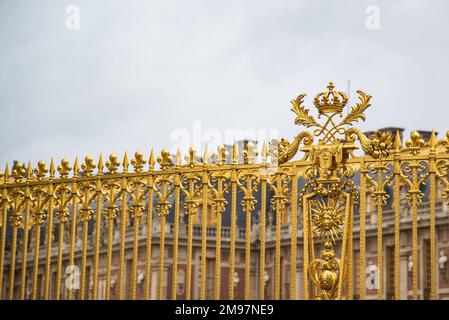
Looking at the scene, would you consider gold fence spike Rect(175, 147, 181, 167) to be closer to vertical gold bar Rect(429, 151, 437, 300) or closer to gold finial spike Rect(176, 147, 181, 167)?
gold finial spike Rect(176, 147, 181, 167)

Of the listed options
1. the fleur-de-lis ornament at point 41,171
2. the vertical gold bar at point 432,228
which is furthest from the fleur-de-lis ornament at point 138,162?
the vertical gold bar at point 432,228

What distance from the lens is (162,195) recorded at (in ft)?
38.8

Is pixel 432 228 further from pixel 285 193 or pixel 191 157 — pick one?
pixel 191 157

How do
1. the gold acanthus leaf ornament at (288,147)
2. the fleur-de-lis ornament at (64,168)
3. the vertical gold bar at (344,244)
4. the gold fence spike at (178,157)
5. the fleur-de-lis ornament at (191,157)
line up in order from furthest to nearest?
the fleur-de-lis ornament at (64,168) < the fleur-de-lis ornament at (191,157) < the gold fence spike at (178,157) < the gold acanthus leaf ornament at (288,147) < the vertical gold bar at (344,244)

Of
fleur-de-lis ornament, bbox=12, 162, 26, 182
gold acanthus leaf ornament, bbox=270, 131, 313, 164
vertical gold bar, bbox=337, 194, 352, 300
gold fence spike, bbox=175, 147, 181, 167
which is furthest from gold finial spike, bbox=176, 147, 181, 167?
fleur-de-lis ornament, bbox=12, 162, 26, 182

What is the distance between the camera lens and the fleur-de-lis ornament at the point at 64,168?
1258 centimetres

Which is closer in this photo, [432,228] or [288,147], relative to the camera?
[432,228]

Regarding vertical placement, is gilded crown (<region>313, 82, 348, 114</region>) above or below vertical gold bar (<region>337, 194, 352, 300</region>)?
above

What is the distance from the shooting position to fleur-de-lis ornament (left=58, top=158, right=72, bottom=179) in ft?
41.3

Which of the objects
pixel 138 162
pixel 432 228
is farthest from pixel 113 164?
pixel 432 228

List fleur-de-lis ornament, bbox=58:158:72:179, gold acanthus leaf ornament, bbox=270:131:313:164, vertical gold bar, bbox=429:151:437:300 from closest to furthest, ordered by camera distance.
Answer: vertical gold bar, bbox=429:151:437:300, gold acanthus leaf ornament, bbox=270:131:313:164, fleur-de-lis ornament, bbox=58:158:72:179

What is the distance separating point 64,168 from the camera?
1262cm

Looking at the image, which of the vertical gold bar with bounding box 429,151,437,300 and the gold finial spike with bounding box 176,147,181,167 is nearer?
the vertical gold bar with bounding box 429,151,437,300

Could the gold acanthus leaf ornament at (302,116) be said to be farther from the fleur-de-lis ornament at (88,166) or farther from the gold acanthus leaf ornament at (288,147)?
the fleur-de-lis ornament at (88,166)
